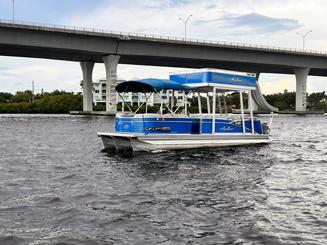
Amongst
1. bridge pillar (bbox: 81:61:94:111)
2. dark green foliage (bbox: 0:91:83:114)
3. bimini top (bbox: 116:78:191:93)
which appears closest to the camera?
bimini top (bbox: 116:78:191:93)

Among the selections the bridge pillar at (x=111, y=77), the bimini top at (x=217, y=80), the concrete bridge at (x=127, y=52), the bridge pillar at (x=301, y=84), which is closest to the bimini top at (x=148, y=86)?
the bimini top at (x=217, y=80)

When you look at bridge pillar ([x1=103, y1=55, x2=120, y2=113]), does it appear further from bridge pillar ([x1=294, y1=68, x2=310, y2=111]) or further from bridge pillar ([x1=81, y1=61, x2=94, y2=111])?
bridge pillar ([x1=294, y1=68, x2=310, y2=111])

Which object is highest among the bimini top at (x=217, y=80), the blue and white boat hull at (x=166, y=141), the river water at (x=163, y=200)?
the bimini top at (x=217, y=80)

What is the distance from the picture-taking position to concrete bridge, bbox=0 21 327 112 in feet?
198

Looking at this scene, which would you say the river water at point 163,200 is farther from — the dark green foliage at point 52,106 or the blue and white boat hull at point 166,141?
the dark green foliage at point 52,106

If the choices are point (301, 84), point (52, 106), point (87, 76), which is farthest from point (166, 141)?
point (52, 106)

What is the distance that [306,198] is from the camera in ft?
35.7

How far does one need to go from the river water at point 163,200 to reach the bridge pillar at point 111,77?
172 ft

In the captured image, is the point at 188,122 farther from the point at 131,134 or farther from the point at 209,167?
the point at 209,167

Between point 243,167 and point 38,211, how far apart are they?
28.1 feet

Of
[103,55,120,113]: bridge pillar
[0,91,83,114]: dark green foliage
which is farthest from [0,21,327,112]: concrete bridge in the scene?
[0,91,83,114]: dark green foliage

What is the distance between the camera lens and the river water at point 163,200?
26.2 ft

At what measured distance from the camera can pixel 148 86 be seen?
20312 millimetres

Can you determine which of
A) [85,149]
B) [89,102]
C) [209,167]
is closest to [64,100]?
[89,102]
